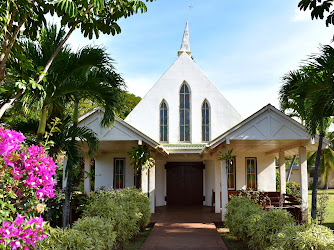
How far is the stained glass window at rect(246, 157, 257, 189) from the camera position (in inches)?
712

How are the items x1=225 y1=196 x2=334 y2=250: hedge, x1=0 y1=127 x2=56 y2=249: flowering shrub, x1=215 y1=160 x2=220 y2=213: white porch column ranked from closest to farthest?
x1=0 y1=127 x2=56 y2=249: flowering shrub
x1=225 y1=196 x2=334 y2=250: hedge
x1=215 y1=160 x2=220 y2=213: white porch column

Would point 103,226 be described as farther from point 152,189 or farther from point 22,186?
point 152,189

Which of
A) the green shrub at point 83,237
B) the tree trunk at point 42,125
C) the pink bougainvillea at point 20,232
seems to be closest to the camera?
the pink bougainvillea at point 20,232

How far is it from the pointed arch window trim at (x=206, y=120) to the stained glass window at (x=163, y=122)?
211 cm

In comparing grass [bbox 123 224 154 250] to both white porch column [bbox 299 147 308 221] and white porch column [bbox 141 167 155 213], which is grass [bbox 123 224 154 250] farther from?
white porch column [bbox 299 147 308 221]

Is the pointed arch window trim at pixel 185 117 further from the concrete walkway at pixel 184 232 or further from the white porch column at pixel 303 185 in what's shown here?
the white porch column at pixel 303 185

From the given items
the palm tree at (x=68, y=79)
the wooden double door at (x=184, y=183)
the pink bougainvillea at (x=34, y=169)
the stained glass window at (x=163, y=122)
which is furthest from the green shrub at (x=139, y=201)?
the wooden double door at (x=184, y=183)

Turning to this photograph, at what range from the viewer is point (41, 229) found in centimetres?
305

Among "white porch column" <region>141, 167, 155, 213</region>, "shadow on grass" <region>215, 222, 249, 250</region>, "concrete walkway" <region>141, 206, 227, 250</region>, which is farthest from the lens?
"white porch column" <region>141, 167, 155, 213</region>

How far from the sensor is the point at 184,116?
63.1 ft

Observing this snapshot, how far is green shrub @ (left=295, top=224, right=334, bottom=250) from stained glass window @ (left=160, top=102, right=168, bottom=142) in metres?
13.7

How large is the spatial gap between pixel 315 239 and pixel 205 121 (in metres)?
14.1

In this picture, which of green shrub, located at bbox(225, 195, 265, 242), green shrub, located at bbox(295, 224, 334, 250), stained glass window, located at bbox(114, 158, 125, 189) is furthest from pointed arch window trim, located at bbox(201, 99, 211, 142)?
green shrub, located at bbox(295, 224, 334, 250)

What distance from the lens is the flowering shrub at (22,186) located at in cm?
291
